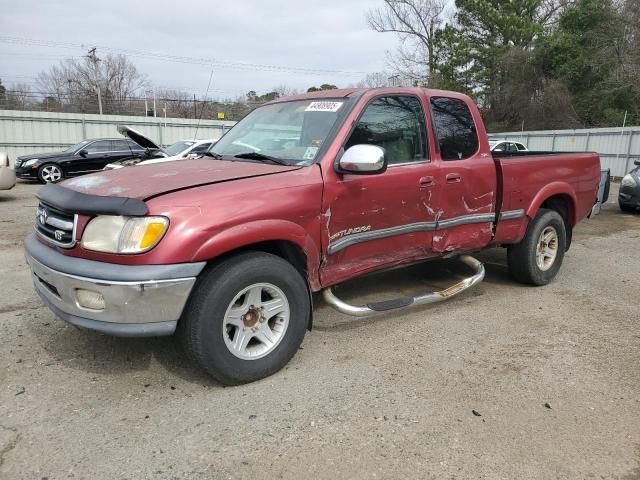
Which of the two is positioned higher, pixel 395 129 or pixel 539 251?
pixel 395 129

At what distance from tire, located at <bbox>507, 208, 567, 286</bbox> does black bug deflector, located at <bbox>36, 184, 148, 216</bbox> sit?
3862 millimetres

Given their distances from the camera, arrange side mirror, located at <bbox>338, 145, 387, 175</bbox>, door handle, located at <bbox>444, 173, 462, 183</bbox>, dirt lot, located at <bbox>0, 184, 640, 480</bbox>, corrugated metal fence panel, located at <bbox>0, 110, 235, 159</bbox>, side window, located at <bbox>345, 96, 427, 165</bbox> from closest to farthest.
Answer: dirt lot, located at <bbox>0, 184, 640, 480</bbox>
side mirror, located at <bbox>338, 145, 387, 175</bbox>
side window, located at <bbox>345, 96, 427, 165</bbox>
door handle, located at <bbox>444, 173, 462, 183</bbox>
corrugated metal fence panel, located at <bbox>0, 110, 235, 159</bbox>

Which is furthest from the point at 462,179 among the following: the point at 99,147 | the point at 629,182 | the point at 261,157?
the point at 99,147

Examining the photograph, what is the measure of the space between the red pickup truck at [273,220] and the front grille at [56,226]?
1cm

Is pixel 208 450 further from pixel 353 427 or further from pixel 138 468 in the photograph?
pixel 353 427

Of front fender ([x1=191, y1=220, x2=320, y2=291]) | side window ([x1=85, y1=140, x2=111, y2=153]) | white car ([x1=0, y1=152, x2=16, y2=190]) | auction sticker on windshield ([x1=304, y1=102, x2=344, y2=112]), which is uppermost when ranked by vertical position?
auction sticker on windshield ([x1=304, y1=102, x2=344, y2=112])

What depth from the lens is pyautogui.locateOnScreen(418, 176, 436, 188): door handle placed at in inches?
157

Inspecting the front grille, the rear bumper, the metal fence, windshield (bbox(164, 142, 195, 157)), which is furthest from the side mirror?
the metal fence

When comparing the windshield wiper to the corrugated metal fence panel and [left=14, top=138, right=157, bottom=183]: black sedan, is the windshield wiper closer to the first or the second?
[left=14, top=138, right=157, bottom=183]: black sedan

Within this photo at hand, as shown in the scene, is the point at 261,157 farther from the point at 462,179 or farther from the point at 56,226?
the point at 462,179

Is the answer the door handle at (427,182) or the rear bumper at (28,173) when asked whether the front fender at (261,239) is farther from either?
the rear bumper at (28,173)

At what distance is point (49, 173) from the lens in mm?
15172

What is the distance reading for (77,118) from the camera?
2186cm

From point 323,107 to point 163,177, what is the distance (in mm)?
1351
